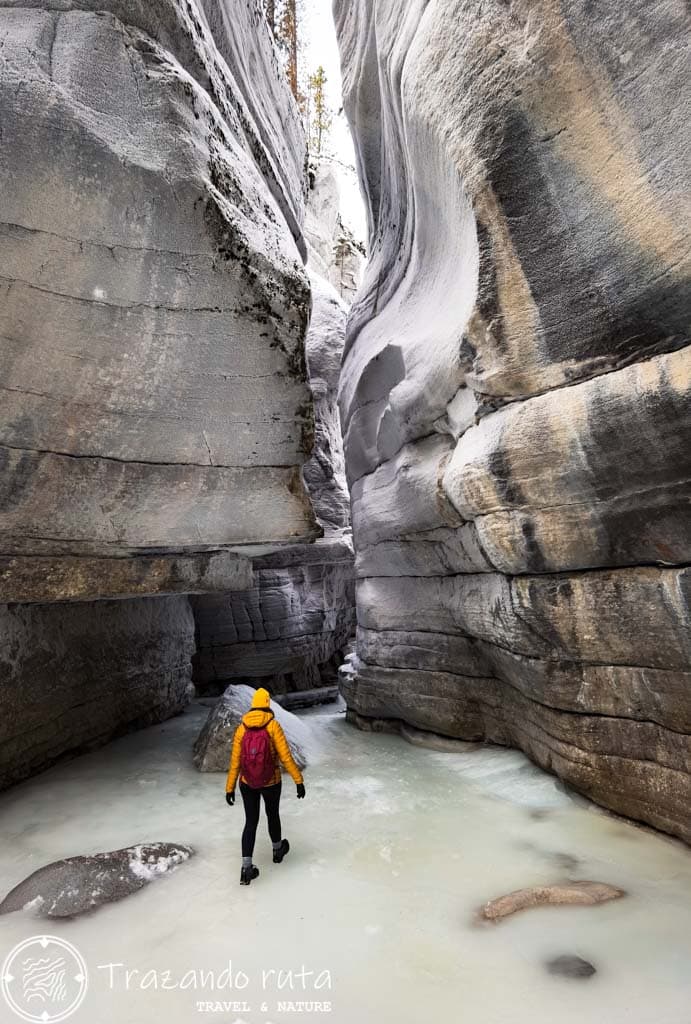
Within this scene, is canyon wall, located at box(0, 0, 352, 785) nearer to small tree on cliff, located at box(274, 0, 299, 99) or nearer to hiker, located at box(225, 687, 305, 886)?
hiker, located at box(225, 687, 305, 886)

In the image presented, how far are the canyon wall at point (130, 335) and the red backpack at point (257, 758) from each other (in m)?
2.12

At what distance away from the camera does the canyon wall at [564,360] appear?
3600 millimetres

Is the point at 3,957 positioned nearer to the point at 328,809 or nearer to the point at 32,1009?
the point at 32,1009

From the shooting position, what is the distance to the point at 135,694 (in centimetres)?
799

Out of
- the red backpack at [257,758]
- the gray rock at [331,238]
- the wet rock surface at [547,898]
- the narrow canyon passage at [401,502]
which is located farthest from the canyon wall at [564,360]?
the gray rock at [331,238]

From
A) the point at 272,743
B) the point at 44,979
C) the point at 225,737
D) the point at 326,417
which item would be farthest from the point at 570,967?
the point at 326,417

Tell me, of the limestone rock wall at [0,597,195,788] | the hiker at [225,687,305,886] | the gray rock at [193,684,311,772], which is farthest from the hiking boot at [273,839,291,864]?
the limestone rock wall at [0,597,195,788]

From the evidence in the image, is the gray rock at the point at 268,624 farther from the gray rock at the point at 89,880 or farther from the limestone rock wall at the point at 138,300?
the gray rock at the point at 89,880

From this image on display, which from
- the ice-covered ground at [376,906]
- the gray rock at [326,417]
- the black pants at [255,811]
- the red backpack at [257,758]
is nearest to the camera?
the ice-covered ground at [376,906]

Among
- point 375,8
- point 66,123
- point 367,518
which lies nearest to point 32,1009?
point 66,123

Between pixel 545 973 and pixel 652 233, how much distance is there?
421 centimetres

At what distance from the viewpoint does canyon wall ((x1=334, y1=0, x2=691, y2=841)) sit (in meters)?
3.60

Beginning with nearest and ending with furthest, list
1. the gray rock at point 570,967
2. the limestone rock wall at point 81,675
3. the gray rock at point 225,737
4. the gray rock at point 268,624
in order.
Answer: the gray rock at point 570,967
the limestone rock wall at point 81,675
the gray rock at point 225,737
the gray rock at point 268,624

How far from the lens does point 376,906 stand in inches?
141
